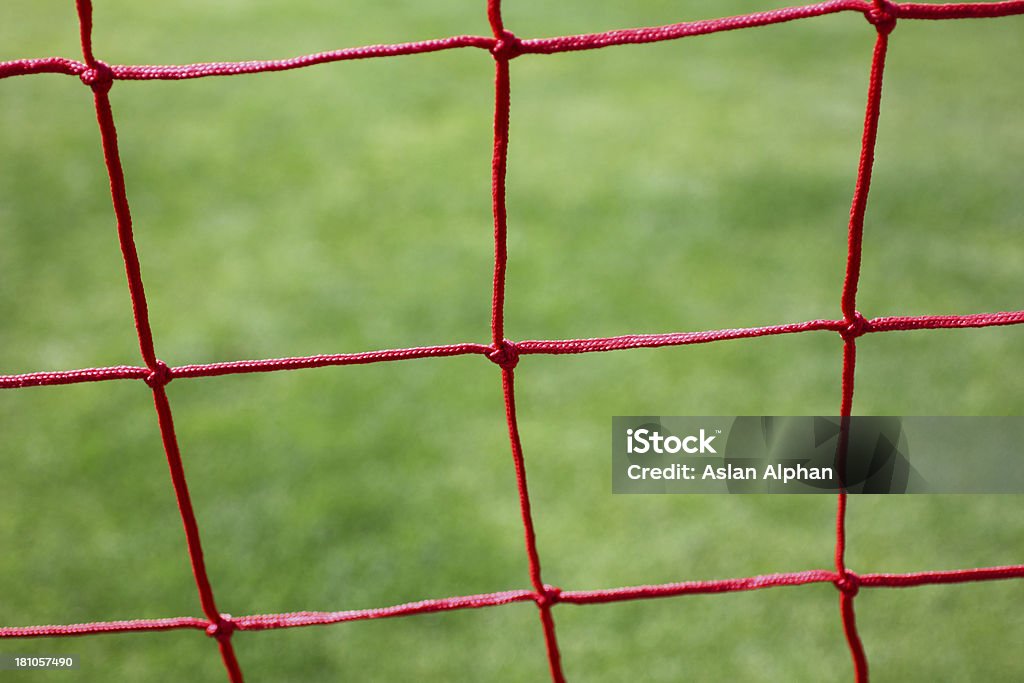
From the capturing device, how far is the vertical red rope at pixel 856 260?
1180 mm

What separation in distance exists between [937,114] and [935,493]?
5.62 ft

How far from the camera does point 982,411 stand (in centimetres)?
214

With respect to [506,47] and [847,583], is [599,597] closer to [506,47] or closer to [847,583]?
[847,583]

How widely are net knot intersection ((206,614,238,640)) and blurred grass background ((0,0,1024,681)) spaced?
459 mm

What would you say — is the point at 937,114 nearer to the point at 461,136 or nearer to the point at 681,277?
the point at 681,277

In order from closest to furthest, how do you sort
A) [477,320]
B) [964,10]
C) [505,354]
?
[964,10]
[505,354]
[477,320]

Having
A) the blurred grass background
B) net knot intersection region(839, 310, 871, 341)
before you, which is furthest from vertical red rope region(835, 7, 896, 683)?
the blurred grass background

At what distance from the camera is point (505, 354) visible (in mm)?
1233

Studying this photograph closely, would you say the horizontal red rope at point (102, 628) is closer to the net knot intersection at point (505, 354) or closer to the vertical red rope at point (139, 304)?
the vertical red rope at point (139, 304)

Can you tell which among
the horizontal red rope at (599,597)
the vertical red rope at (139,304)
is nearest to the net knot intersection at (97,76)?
the vertical red rope at (139,304)

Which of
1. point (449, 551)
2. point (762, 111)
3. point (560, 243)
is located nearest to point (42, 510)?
point (449, 551)

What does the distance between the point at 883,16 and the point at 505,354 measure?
0.56 meters

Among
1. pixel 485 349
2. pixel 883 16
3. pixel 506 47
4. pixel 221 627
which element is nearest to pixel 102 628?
pixel 221 627

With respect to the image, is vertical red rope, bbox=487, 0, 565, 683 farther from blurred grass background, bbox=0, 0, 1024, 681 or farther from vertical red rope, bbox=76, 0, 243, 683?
blurred grass background, bbox=0, 0, 1024, 681
